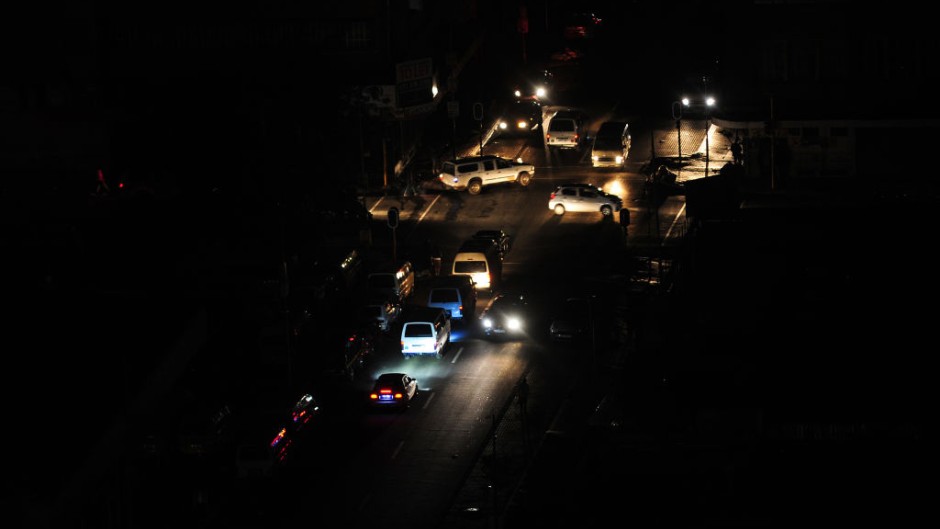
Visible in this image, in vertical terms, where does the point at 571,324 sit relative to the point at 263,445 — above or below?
above

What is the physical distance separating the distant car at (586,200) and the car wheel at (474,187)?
4750 mm

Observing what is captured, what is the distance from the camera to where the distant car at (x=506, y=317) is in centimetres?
4841

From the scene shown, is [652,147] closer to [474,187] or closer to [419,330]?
[474,187]

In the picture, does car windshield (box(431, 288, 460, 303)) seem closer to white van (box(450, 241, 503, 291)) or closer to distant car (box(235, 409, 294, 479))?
white van (box(450, 241, 503, 291))

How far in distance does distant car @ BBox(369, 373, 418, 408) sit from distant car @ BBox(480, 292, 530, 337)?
7009 mm

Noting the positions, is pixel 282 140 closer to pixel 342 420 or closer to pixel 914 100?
pixel 342 420

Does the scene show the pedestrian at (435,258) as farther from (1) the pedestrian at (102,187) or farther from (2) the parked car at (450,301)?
(1) the pedestrian at (102,187)

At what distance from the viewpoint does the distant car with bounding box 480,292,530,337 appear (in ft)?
159

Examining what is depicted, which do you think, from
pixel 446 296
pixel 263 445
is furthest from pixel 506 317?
pixel 263 445

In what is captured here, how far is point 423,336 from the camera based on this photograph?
45844mm

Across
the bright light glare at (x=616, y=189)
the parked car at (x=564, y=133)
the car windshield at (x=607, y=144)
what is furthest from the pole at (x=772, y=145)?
the parked car at (x=564, y=133)

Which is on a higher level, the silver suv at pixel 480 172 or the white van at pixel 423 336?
the silver suv at pixel 480 172

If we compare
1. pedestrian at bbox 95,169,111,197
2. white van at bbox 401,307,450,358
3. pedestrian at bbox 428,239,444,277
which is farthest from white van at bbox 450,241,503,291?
pedestrian at bbox 95,169,111,197

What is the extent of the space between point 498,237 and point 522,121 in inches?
687
